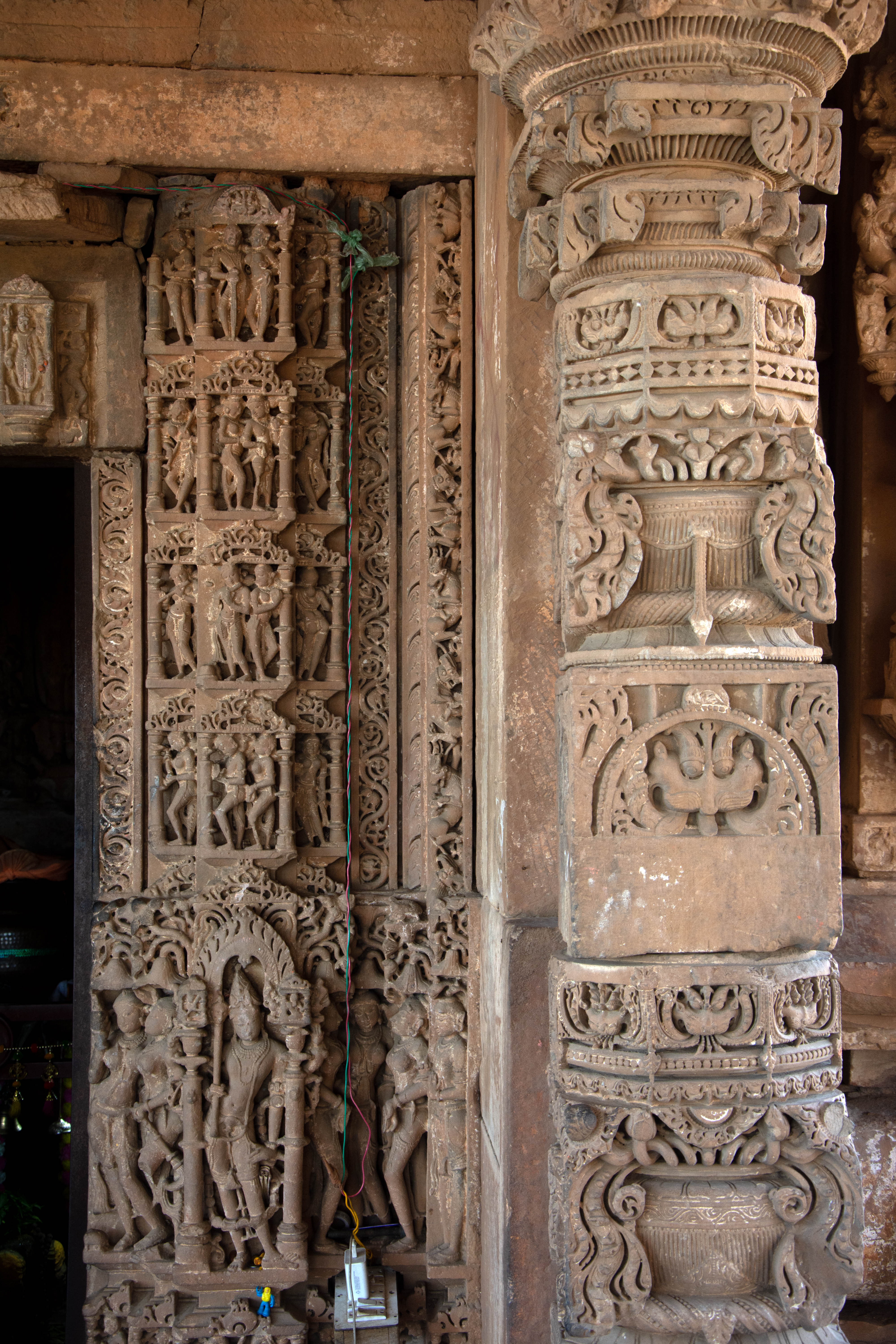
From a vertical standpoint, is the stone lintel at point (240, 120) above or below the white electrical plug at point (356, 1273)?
above

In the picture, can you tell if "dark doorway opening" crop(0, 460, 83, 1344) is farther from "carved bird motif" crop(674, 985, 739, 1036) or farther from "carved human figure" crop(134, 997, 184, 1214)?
"carved bird motif" crop(674, 985, 739, 1036)

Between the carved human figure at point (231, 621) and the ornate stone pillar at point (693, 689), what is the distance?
4.79 ft

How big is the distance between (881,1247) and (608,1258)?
1.82m

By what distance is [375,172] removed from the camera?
3932 mm

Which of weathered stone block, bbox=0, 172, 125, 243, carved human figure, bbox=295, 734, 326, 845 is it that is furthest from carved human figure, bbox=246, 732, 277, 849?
weathered stone block, bbox=0, 172, 125, 243

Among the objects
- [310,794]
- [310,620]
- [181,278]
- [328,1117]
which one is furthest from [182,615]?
[328,1117]

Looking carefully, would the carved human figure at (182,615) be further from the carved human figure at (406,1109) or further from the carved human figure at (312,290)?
the carved human figure at (406,1109)

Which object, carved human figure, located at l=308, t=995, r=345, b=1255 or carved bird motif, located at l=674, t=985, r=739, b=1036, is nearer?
carved bird motif, located at l=674, t=985, r=739, b=1036

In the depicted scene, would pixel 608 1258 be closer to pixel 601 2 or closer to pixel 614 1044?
pixel 614 1044

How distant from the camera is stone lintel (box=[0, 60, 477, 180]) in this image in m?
3.80

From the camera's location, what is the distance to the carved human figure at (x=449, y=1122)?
381 cm

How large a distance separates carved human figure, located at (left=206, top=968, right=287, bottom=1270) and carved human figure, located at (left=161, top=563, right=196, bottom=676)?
1.17 m

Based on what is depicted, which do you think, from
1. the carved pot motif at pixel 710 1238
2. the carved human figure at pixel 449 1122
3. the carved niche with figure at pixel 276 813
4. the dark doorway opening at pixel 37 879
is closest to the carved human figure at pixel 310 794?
the carved niche with figure at pixel 276 813

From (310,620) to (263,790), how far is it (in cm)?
67
